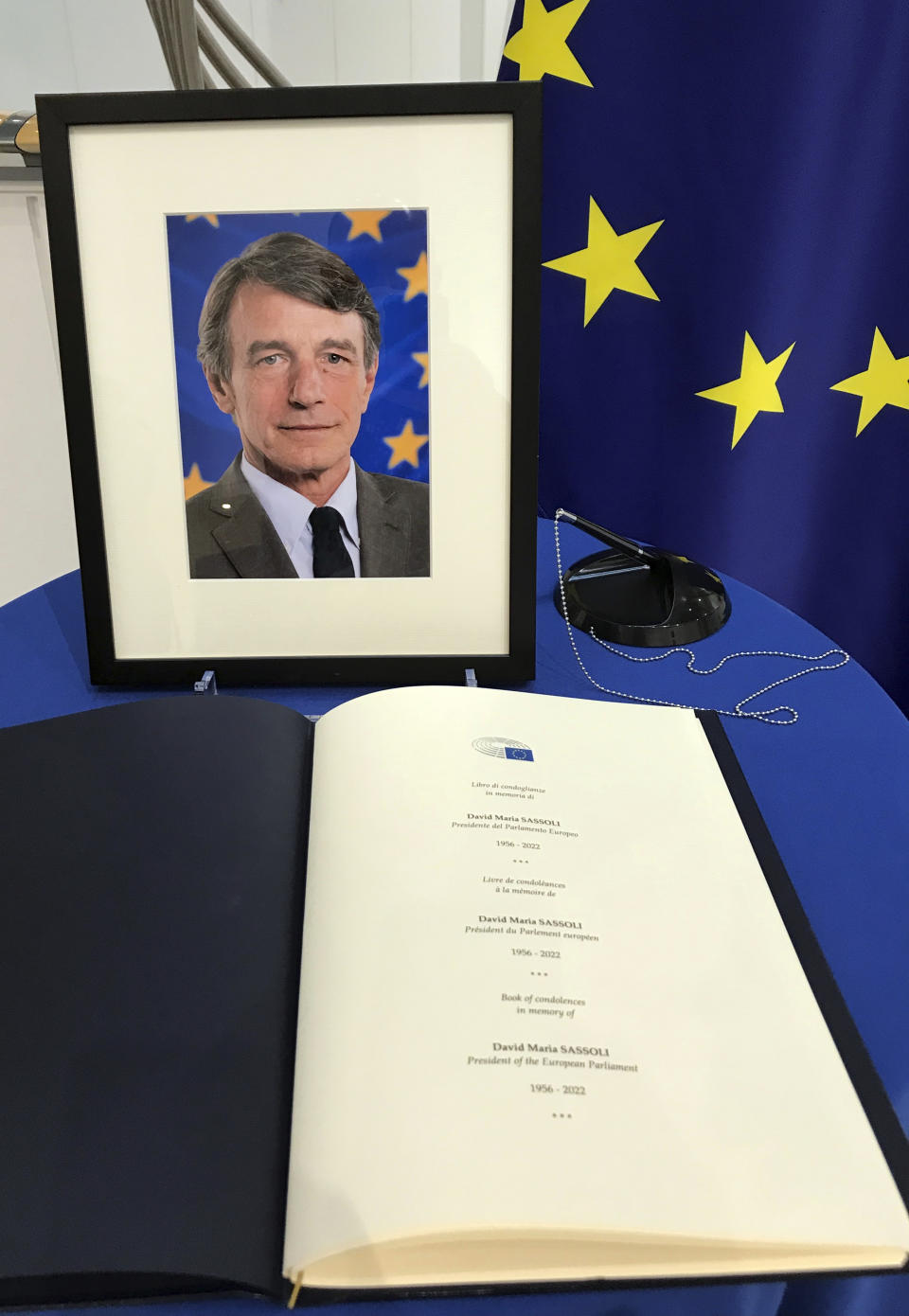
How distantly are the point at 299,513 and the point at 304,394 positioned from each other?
77 millimetres

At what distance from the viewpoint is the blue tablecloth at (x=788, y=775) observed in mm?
315

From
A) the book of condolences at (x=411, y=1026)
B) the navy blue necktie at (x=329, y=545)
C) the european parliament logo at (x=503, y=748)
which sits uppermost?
the navy blue necktie at (x=329, y=545)

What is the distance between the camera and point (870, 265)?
987 mm

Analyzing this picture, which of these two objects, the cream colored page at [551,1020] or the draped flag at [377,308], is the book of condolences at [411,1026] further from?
the draped flag at [377,308]

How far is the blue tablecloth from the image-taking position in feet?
1.03

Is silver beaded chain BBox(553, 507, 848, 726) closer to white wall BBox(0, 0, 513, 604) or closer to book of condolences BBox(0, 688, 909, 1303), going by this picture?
book of condolences BBox(0, 688, 909, 1303)

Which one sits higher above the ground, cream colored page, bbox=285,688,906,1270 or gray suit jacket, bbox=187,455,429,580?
gray suit jacket, bbox=187,455,429,580

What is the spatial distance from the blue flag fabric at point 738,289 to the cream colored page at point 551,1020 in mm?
699

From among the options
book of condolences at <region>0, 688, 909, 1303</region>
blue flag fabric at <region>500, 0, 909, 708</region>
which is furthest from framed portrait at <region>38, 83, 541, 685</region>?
blue flag fabric at <region>500, 0, 909, 708</region>

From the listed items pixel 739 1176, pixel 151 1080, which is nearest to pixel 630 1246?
pixel 739 1176

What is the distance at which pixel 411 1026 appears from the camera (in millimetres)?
348

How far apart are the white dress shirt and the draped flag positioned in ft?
0.07

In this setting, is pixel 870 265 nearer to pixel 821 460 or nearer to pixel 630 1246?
pixel 821 460

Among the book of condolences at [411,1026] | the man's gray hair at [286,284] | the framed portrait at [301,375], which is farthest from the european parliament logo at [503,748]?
the man's gray hair at [286,284]
